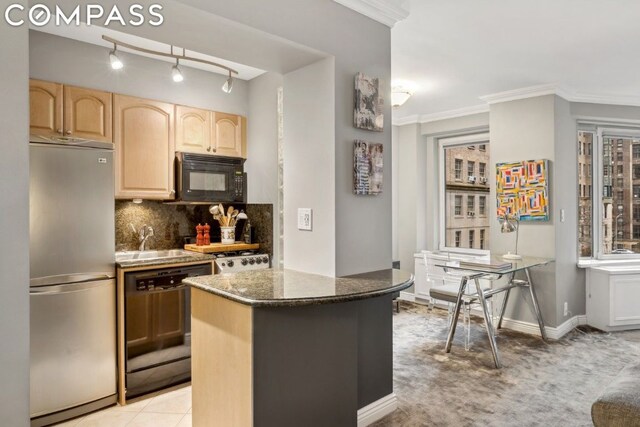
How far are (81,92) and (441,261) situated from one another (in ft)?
14.3

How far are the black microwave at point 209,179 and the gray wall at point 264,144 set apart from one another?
0.40 ft

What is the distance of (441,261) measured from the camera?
5207 mm

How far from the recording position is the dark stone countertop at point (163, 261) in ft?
9.21

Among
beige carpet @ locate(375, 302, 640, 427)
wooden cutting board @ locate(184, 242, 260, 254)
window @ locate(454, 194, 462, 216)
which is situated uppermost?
window @ locate(454, 194, 462, 216)

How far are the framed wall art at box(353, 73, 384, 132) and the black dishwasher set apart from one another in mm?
1813

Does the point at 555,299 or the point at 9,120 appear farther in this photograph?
the point at 555,299

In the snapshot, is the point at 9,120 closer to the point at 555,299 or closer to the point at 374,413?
the point at 374,413

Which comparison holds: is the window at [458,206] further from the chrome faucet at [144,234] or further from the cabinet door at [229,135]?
the chrome faucet at [144,234]

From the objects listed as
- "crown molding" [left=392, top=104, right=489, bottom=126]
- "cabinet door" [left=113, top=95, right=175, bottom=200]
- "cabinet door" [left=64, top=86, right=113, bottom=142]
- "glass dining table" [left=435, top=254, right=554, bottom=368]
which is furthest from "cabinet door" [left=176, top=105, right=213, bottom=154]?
"crown molding" [left=392, top=104, right=489, bottom=126]

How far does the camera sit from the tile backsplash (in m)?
3.43

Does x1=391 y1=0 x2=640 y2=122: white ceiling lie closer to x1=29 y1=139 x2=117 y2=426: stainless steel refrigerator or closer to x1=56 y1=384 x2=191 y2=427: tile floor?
x1=29 y1=139 x2=117 y2=426: stainless steel refrigerator

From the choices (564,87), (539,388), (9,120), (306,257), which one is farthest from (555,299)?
(9,120)

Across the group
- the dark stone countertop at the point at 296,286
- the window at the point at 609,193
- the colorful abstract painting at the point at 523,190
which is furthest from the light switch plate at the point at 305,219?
the window at the point at 609,193

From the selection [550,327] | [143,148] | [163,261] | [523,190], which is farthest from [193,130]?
[550,327]
